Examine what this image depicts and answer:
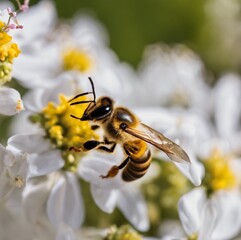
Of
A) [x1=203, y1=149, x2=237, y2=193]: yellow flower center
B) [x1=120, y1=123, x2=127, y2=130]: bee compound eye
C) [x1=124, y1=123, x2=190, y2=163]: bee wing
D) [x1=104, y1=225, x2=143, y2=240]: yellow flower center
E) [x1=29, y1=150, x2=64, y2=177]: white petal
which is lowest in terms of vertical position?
[x1=203, y1=149, x2=237, y2=193]: yellow flower center

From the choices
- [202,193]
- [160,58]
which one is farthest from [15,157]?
[160,58]

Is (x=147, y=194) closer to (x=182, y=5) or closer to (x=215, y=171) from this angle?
(x=215, y=171)

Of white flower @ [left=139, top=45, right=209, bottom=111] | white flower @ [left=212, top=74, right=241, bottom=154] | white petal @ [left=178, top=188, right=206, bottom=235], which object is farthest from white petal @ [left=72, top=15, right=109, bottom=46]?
white petal @ [left=178, top=188, right=206, bottom=235]

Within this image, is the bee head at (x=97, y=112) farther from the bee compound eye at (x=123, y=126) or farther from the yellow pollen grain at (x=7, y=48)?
the yellow pollen grain at (x=7, y=48)

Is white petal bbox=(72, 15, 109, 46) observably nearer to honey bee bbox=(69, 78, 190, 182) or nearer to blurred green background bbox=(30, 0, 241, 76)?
blurred green background bbox=(30, 0, 241, 76)

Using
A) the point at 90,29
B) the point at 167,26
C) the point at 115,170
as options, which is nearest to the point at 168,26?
the point at 167,26

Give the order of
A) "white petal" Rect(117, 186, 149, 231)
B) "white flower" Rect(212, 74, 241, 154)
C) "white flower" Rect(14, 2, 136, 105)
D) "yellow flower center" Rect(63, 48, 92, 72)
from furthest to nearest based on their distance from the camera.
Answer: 1. "white flower" Rect(212, 74, 241, 154)
2. "yellow flower center" Rect(63, 48, 92, 72)
3. "white flower" Rect(14, 2, 136, 105)
4. "white petal" Rect(117, 186, 149, 231)

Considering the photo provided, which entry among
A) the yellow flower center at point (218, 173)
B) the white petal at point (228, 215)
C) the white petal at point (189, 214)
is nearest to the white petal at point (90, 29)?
the yellow flower center at point (218, 173)

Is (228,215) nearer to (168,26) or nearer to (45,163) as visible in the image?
(45,163)
